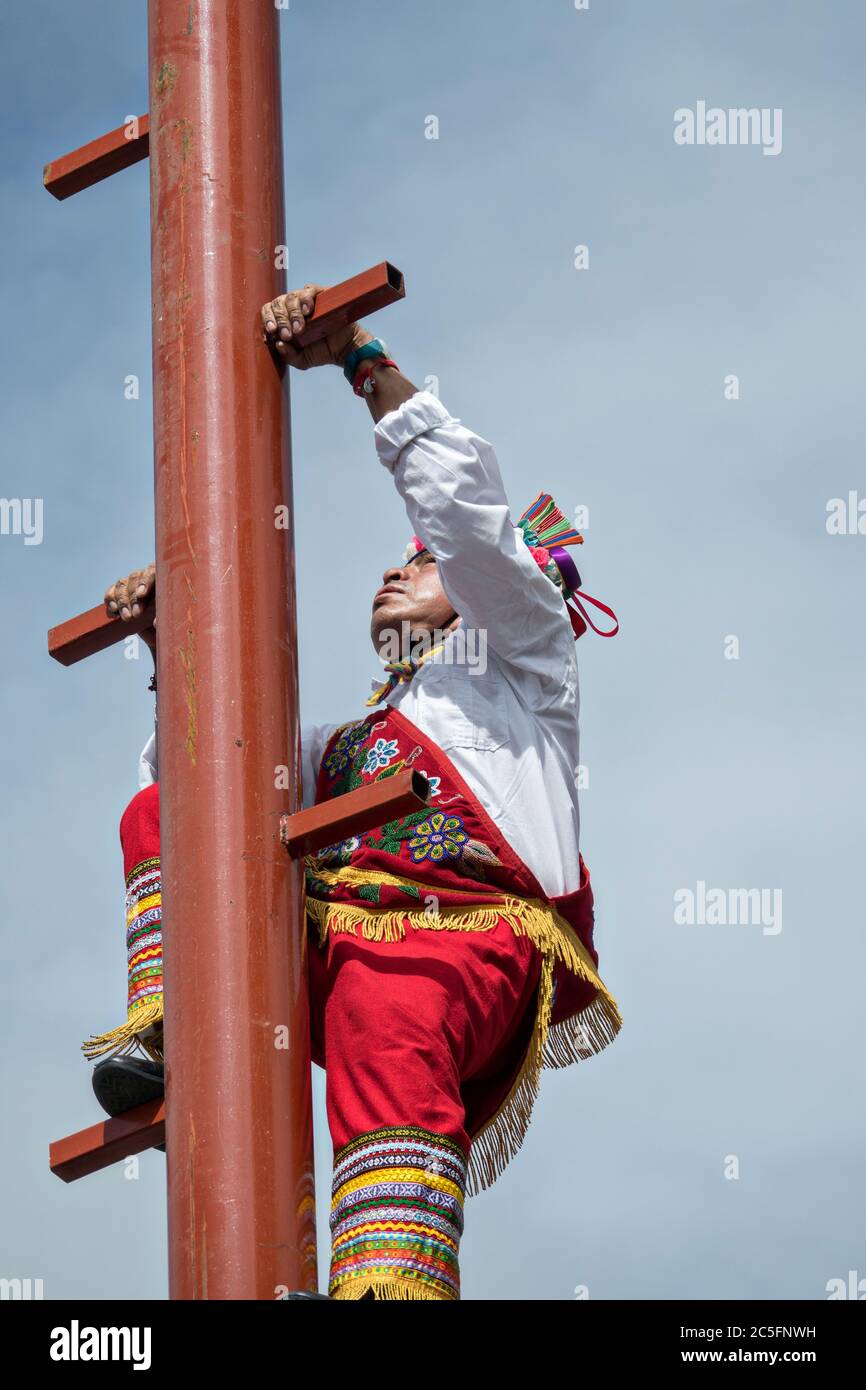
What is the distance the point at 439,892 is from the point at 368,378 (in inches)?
49.8


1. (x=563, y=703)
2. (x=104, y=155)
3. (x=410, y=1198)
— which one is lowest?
(x=410, y=1198)

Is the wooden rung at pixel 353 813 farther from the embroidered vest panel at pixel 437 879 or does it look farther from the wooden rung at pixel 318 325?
the wooden rung at pixel 318 325

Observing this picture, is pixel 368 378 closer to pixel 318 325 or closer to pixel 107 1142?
pixel 318 325

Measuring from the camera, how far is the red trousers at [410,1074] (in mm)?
6465

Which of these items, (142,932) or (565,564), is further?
(565,564)

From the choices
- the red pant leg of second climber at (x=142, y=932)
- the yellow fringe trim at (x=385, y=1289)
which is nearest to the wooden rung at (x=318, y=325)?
the red pant leg of second climber at (x=142, y=932)

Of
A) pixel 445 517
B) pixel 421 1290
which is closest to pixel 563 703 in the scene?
pixel 445 517

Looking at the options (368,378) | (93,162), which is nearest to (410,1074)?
(368,378)

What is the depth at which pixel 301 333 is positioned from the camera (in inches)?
276

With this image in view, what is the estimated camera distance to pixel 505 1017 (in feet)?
23.1

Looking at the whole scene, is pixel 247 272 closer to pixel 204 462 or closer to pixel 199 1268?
pixel 204 462

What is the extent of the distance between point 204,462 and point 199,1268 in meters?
1.86
